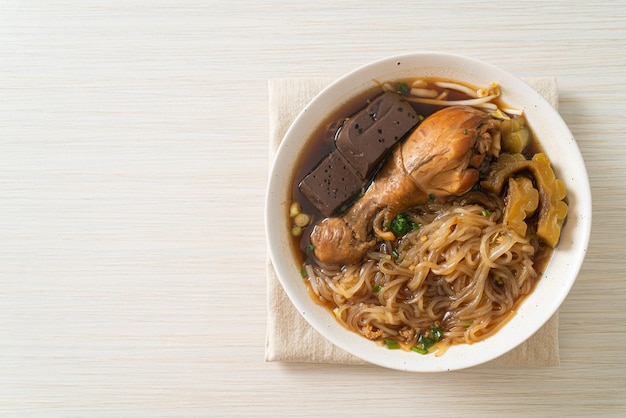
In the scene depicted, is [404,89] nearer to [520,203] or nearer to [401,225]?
[401,225]

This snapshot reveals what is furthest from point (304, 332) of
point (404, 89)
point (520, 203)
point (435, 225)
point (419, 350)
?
point (404, 89)

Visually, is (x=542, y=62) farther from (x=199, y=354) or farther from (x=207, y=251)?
(x=199, y=354)

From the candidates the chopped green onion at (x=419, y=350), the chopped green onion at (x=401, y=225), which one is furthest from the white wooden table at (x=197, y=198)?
the chopped green onion at (x=401, y=225)

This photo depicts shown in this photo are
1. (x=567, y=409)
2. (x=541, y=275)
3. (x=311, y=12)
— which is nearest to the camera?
(x=541, y=275)

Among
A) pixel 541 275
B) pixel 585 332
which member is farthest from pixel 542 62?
pixel 585 332

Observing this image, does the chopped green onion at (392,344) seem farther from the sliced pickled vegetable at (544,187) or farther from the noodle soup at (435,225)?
the sliced pickled vegetable at (544,187)

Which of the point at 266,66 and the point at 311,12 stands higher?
the point at 311,12

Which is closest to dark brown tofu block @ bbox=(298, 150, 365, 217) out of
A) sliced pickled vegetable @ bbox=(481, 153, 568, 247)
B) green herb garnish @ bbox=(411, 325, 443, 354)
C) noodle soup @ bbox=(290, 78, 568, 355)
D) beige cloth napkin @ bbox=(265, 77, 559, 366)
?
noodle soup @ bbox=(290, 78, 568, 355)
